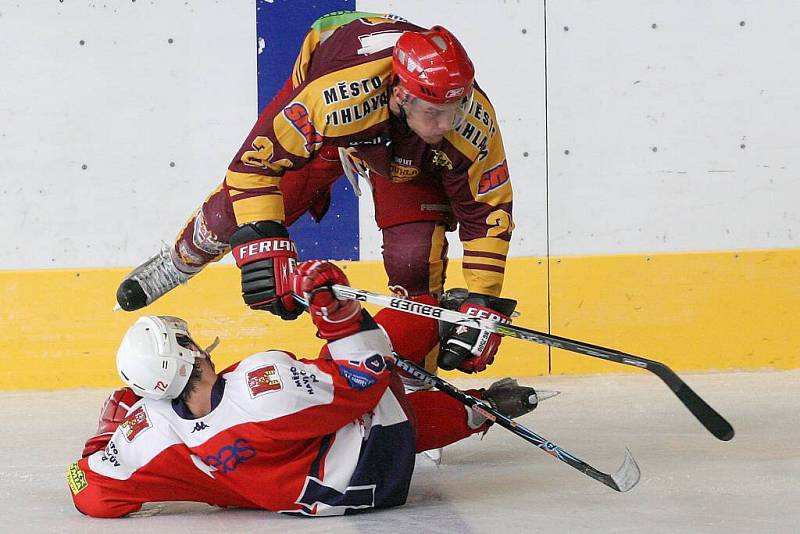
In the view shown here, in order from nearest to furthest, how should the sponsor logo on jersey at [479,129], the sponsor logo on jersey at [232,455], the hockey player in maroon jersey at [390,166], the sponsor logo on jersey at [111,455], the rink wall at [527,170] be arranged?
the sponsor logo on jersey at [232,455] < the sponsor logo on jersey at [111,455] < the hockey player in maroon jersey at [390,166] < the sponsor logo on jersey at [479,129] < the rink wall at [527,170]

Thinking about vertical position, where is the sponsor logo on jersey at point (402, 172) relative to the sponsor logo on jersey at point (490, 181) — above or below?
above

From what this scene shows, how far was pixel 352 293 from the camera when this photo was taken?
8.04 ft

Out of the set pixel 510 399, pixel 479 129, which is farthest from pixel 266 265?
pixel 510 399

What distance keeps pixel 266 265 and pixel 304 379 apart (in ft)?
1.37

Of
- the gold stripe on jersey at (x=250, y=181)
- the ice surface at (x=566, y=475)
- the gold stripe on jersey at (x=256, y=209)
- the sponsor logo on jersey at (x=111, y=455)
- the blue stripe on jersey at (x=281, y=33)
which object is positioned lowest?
the ice surface at (x=566, y=475)

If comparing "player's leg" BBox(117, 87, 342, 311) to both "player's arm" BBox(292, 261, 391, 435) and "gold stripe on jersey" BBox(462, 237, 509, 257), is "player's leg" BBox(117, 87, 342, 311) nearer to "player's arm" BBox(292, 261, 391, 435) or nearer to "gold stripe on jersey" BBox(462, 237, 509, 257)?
"gold stripe on jersey" BBox(462, 237, 509, 257)

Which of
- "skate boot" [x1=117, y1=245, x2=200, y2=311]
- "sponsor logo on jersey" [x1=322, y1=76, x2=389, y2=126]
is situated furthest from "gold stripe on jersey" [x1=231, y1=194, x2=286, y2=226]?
"skate boot" [x1=117, y1=245, x2=200, y2=311]

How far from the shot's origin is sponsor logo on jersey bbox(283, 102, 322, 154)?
2.76m

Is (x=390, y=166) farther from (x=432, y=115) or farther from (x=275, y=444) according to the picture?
(x=275, y=444)

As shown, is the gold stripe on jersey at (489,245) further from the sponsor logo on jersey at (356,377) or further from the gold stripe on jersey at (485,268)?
the sponsor logo on jersey at (356,377)

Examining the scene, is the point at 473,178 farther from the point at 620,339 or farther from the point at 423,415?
the point at 620,339

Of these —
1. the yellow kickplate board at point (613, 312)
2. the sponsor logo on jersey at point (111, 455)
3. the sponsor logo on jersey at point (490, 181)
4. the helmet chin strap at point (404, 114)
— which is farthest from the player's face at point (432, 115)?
the yellow kickplate board at point (613, 312)

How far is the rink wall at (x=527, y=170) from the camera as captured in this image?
432 cm

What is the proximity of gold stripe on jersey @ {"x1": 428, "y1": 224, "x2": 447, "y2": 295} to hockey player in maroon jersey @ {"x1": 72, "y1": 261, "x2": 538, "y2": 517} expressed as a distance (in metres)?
0.76
